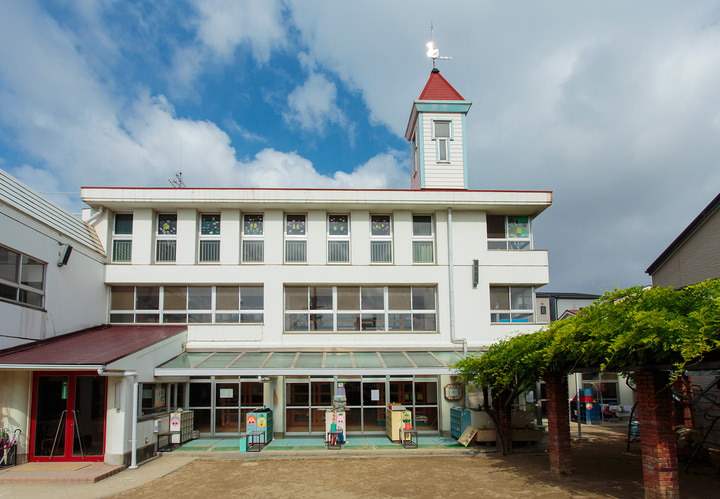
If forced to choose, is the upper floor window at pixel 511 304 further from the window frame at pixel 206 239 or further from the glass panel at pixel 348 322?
the window frame at pixel 206 239

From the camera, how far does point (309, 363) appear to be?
1448 cm

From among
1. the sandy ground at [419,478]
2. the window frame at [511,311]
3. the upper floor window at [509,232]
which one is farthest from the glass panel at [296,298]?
the upper floor window at [509,232]

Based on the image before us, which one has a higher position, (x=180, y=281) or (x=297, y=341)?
(x=180, y=281)

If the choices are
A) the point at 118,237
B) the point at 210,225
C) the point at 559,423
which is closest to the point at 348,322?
the point at 210,225

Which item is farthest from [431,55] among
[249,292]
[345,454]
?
[345,454]

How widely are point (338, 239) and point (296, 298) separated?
2.40m

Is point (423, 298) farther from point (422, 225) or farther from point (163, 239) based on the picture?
point (163, 239)

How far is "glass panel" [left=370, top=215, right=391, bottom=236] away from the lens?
17297 millimetres

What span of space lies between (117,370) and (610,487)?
10.6 meters

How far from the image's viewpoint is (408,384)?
1611cm

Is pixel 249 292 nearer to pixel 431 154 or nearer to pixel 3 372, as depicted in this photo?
pixel 3 372

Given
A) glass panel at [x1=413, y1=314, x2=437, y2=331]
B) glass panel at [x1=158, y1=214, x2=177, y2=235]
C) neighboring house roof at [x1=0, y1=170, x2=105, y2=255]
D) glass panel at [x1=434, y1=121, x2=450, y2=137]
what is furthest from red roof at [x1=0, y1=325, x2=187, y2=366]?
glass panel at [x1=434, y1=121, x2=450, y2=137]

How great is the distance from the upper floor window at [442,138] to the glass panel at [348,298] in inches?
229

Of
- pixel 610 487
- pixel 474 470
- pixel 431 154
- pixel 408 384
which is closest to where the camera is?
pixel 610 487
